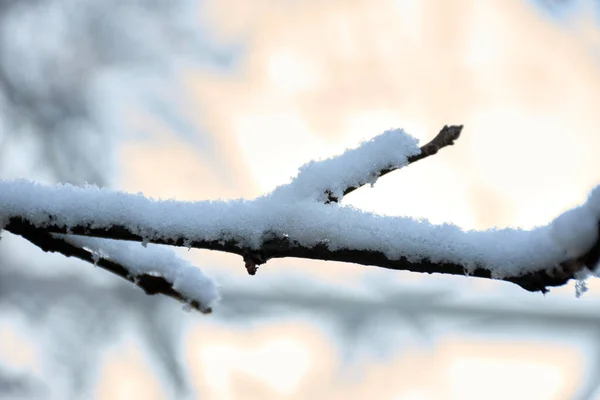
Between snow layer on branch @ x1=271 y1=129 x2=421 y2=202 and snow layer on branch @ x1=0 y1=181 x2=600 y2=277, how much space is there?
0.01 metres

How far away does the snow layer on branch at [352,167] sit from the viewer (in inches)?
16.8

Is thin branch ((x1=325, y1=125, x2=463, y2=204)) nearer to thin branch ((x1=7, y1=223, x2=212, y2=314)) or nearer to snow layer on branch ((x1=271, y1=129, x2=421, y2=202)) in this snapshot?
snow layer on branch ((x1=271, y1=129, x2=421, y2=202))

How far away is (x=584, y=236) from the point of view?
0.31 m

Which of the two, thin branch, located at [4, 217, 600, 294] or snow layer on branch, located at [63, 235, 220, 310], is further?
snow layer on branch, located at [63, 235, 220, 310]

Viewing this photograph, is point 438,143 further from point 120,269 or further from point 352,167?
point 120,269

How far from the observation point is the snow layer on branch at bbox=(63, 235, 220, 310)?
1.60ft

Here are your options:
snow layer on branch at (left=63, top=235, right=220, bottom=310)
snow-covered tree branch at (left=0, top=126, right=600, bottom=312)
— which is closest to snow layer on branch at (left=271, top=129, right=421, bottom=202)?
snow-covered tree branch at (left=0, top=126, right=600, bottom=312)

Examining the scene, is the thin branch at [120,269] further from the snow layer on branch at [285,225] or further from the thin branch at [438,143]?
the thin branch at [438,143]

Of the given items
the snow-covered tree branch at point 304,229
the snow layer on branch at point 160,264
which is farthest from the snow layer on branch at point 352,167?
the snow layer on branch at point 160,264

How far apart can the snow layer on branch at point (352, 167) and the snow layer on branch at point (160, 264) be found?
0.36 feet

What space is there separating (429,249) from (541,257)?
0.24 ft

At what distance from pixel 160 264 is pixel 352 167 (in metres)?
0.20

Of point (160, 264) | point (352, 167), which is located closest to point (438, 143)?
point (352, 167)

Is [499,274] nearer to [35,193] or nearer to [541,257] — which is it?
[541,257]
